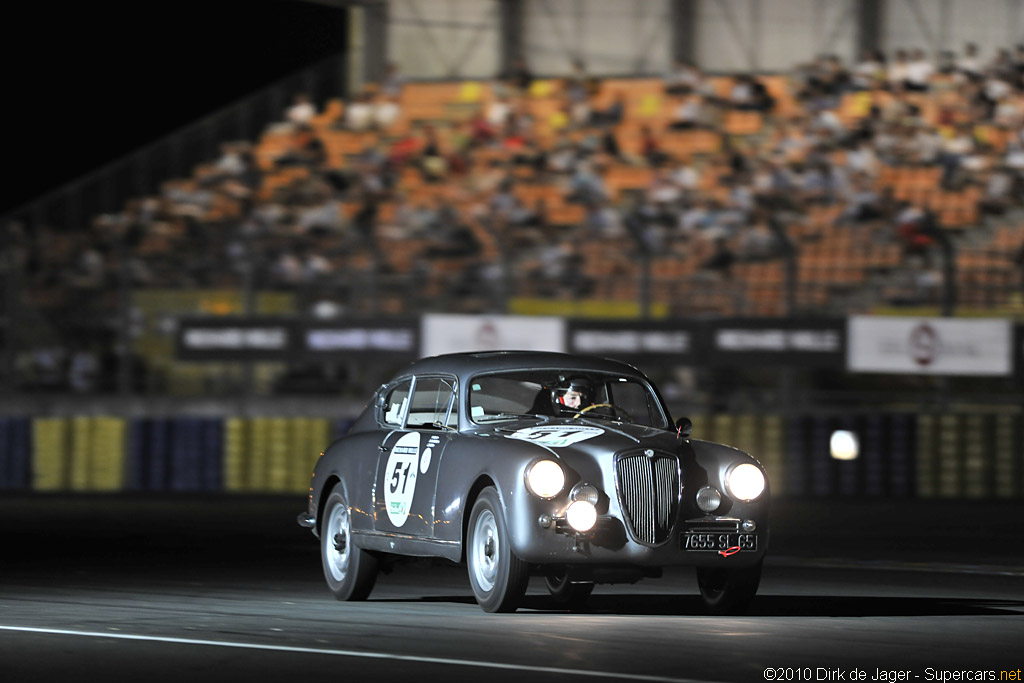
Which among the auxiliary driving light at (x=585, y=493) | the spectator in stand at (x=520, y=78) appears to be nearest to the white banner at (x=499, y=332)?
the spectator in stand at (x=520, y=78)

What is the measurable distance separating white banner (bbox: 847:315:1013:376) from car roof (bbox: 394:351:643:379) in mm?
9116

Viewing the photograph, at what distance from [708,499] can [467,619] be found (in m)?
1.32

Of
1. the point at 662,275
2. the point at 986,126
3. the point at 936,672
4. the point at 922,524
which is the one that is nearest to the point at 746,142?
the point at 986,126

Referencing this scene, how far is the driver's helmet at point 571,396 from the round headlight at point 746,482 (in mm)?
1128

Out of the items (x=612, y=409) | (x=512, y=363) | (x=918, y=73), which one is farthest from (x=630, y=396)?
(x=918, y=73)

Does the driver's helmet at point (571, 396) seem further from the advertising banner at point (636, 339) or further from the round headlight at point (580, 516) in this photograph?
the advertising banner at point (636, 339)

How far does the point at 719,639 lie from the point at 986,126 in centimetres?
1638

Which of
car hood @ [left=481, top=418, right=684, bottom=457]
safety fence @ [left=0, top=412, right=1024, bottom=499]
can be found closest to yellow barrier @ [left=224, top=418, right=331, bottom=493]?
safety fence @ [left=0, top=412, right=1024, bottom=499]

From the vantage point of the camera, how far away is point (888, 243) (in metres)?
18.8

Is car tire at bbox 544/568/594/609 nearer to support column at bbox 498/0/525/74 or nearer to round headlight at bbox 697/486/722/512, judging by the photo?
→ round headlight at bbox 697/486/722/512

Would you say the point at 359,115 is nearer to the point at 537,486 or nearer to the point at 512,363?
the point at 512,363

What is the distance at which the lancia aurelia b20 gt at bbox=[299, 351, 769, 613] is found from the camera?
29.1 ft

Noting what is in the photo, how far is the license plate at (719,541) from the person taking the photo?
9008 mm

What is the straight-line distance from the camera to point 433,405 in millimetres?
10297
